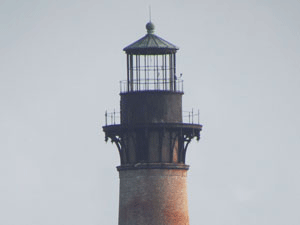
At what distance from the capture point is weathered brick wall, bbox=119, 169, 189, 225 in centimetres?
5719

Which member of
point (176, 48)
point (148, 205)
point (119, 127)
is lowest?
point (148, 205)

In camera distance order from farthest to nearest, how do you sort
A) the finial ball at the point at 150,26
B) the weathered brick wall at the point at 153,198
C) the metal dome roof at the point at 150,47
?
the finial ball at the point at 150,26 < the metal dome roof at the point at 150,47 < the weathered brick wall at the point at 153,198

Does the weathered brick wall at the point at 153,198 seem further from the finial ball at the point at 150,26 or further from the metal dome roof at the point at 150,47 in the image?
the finial ball at the point at 150,26

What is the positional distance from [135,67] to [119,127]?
3349 millimetres

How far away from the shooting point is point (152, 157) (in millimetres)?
57781

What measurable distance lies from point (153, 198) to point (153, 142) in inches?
112

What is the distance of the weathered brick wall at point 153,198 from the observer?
57.2m

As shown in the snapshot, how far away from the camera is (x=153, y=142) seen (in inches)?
2275

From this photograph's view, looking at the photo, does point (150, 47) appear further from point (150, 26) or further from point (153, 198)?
point (153, 198)

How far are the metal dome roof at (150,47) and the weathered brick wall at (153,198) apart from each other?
19.9 ft

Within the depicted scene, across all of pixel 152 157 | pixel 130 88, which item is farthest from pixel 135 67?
pixel 152 157

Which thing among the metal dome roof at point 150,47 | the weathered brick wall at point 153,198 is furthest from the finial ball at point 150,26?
the weathered brick wall at point 153,198

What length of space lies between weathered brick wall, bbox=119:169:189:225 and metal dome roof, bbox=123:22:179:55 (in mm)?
6062

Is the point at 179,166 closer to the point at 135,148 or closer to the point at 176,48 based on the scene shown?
the point at 135,148
